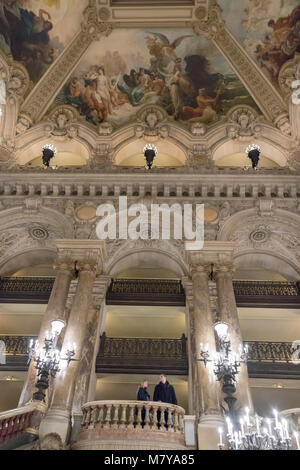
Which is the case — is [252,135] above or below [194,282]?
above

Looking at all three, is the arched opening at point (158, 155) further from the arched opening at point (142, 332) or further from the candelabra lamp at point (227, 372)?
the candelabra lamp at point (227, 372)

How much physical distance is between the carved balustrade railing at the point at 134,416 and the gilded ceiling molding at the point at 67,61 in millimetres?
11685

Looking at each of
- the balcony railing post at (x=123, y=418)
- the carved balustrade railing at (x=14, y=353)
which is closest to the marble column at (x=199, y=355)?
the balcony railing post at (x=123, y=418)

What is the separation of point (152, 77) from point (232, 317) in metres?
10.6

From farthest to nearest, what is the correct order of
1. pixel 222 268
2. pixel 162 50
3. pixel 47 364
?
pixel 162 50
pixel 222 268
pixel 47 364

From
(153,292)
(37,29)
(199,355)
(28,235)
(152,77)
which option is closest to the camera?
(199,355)

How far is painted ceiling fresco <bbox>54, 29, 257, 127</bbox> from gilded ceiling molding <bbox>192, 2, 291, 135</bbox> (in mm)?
282

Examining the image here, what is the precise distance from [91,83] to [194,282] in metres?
9.67

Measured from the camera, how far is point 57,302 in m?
10.6

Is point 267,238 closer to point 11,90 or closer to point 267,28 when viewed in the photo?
point 267,28

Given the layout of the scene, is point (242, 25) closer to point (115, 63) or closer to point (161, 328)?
point (115, 63)

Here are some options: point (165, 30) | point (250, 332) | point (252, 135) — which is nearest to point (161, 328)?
point (250, 332)

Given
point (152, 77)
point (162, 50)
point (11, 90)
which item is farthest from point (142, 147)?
point (11, 90)

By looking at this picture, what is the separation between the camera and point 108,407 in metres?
7.90
